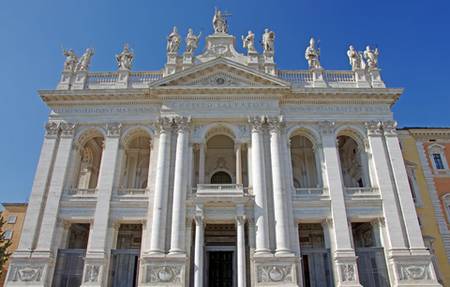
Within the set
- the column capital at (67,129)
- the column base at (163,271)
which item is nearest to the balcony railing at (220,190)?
the column base at (163,271)

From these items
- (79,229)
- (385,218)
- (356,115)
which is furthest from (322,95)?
(79,229)

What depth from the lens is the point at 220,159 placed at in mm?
27109

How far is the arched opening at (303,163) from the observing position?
2623 cm

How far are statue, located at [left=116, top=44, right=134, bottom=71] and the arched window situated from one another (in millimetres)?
10226

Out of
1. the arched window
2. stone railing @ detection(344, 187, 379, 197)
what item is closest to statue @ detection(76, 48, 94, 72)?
the arched window

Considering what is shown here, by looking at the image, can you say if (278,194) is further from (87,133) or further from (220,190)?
(87,133)

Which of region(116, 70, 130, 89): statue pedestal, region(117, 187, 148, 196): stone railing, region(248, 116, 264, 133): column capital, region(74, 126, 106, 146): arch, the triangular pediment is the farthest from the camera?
region(116, 70, 130, 89): statue pedestal

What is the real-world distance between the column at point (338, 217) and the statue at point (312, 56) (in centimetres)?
504

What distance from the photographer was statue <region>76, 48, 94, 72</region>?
88.0ft

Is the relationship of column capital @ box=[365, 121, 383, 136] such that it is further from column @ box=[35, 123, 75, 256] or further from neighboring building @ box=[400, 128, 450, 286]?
column @ box=[35, 123, 75, 256]

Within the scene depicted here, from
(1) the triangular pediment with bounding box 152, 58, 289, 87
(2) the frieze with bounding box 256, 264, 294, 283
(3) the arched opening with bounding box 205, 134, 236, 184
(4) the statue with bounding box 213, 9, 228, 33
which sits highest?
(4) the statue with bounding box 213, 9, 228, 33

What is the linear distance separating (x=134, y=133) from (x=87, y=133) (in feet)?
10.5

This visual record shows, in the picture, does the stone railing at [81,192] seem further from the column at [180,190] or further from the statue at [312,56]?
the statue at [312,56]

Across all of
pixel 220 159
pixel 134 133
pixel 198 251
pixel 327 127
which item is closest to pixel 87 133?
pixel 134 133
